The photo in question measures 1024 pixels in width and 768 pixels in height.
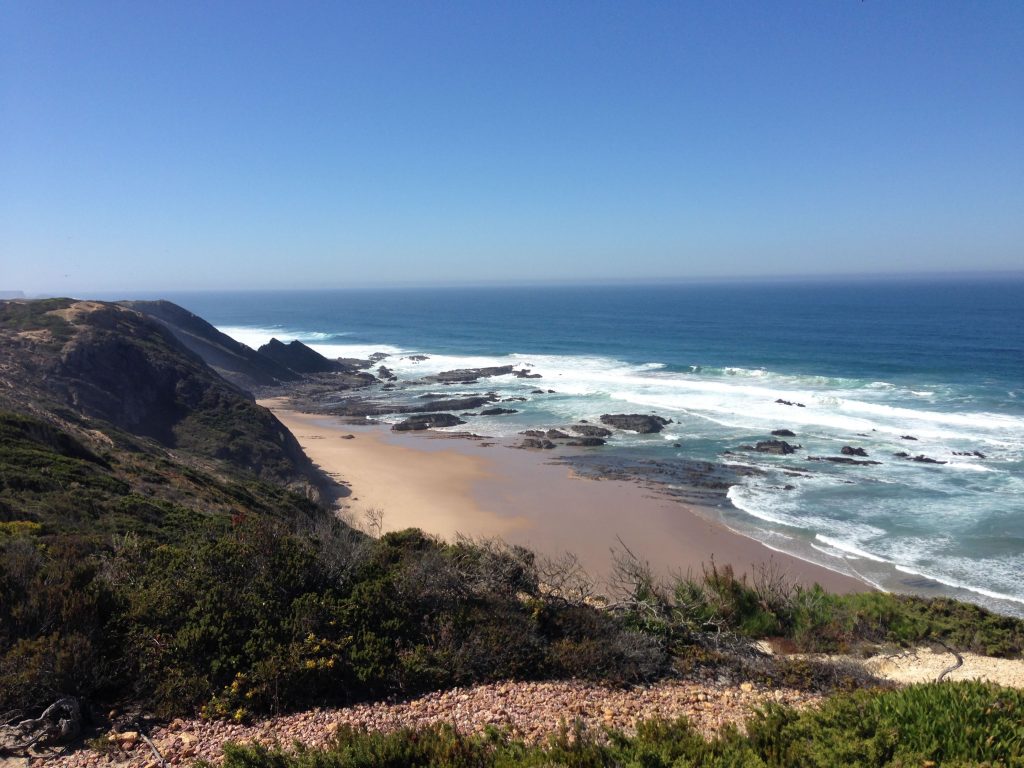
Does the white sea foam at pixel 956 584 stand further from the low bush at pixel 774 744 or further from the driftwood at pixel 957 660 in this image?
the low bush at pixel 774 744

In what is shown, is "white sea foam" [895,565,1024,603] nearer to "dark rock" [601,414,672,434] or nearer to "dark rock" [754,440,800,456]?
"dark rock" [754,440,800,456]

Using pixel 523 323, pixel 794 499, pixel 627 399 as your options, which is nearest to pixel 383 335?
pixel 523 323

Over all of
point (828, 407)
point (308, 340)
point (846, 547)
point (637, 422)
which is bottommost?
point (846, 547)

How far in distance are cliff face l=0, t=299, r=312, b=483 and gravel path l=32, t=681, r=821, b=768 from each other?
1969cm

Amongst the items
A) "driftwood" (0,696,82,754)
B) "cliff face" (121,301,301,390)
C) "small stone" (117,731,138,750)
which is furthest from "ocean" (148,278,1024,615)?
"driftwood" (0,696,82,754)

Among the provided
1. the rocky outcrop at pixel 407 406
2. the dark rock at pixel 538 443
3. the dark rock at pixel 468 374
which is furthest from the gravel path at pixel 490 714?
the dark rock at pixel 468 374

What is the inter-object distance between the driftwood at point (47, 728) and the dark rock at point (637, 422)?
29116mm

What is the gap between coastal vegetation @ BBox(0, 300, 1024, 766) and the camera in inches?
183

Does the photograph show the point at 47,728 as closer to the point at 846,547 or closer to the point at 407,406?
the point at 846,547

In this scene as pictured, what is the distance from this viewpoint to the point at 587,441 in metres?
31.0

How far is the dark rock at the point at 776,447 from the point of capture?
1097 inches

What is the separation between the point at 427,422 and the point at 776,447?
17814 mm

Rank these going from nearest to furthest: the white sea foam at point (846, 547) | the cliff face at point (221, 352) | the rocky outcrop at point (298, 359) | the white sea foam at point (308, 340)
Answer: the white sea foam at point (846, 547), the cliff face at point (221, 352), the rocky outcrop at point (298, 359), the white sea foam at point (308, 340)

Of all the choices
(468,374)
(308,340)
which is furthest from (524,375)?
(308,340)
